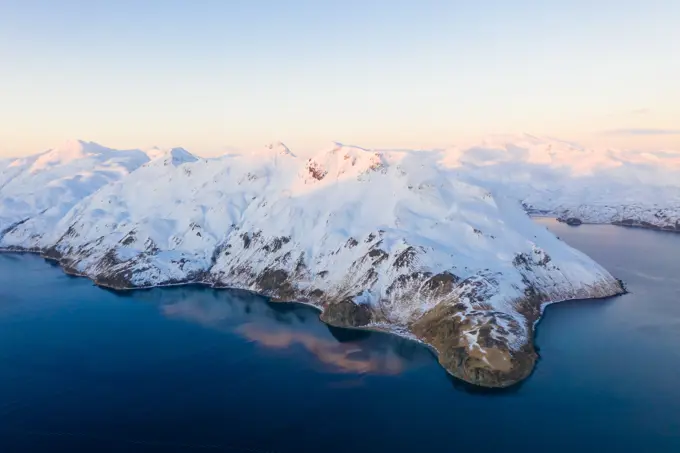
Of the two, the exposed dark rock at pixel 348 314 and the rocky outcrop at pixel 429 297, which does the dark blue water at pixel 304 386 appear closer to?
the exposed dark rock at pixel 348 314

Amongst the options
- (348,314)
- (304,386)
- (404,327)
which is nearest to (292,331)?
(348,314)

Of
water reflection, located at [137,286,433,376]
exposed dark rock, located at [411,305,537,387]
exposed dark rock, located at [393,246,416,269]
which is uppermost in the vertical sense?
exposed dark rock, located at [393,246,416,269]

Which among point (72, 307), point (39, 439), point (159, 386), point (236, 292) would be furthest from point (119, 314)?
point (39, 439)

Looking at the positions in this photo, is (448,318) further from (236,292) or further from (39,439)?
(39,439)

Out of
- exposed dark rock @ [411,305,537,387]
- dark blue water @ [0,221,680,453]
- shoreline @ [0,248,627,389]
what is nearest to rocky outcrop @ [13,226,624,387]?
exposed dark rock @ [411,305,537,387]

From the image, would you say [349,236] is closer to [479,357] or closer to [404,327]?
[404,327]

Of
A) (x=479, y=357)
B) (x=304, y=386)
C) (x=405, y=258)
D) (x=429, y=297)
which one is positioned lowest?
(x=304, y=386)

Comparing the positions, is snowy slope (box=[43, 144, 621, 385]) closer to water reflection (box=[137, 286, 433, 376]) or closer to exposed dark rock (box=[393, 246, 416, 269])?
exposed dark rock (box=[393, 246, 416, 269])
